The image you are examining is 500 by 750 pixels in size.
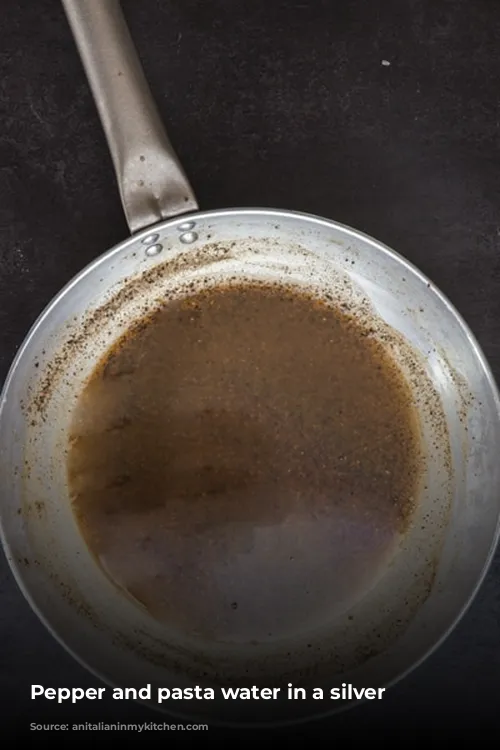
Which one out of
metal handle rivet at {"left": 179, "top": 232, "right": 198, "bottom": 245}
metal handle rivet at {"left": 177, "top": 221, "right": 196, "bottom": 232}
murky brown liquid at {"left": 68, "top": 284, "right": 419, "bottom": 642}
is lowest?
murky brown liquid at {"left": 68, "top": 284, "right": 419, "bottom": 642}

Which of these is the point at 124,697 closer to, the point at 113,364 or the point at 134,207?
the point at 113,364

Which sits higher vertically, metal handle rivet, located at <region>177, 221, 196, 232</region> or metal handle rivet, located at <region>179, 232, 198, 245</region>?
metal handle rivet, located at <region>179, 232, 198, 245</region>

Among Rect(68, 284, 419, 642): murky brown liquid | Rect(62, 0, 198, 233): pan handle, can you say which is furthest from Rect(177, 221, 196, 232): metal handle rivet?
Rect(68, 284, 419, 642): murky brown liquid

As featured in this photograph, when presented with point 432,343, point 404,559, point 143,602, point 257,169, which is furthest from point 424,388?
point 143,602

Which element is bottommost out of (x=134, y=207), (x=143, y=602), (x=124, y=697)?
(x=124, y=697)

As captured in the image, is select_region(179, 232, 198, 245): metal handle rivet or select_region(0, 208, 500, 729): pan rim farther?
select_region(179, 232, 198, 245): metal handle rivet

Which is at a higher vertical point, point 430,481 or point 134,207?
point 134,207

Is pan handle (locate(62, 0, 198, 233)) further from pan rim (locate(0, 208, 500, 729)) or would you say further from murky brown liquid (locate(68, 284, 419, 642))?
murky brown liquid (locate(68, 284, 419, 642))

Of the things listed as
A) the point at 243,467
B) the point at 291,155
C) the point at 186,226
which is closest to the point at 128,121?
the point at 186,226
